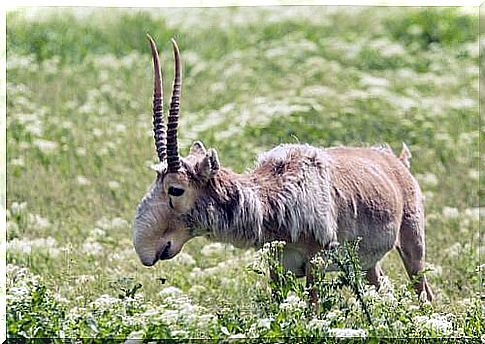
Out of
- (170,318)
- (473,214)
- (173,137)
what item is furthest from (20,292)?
(473,214)

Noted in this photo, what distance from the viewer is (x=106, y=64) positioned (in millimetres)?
12141

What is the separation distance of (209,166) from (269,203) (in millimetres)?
397

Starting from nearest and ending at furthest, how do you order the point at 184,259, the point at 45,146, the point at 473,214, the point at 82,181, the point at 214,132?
the point at 184,259
the point at 473,214
the point at 82,181
the point at 45,146
the point at 214,132

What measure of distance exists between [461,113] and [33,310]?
6778 millimetres

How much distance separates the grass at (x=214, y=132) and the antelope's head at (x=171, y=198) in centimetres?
28

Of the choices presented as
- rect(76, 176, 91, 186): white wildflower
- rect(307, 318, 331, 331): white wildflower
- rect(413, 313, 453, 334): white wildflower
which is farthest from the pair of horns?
rect(76, 176, 91, 186): white wildflower

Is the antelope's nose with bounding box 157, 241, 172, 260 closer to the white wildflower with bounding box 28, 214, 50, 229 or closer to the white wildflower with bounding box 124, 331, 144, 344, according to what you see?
the white wildflower with bounding box 124, 331, 144, 344

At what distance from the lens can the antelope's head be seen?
18.9 feet

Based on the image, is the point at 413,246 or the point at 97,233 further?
the point at 97,233

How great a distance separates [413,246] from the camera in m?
6.71

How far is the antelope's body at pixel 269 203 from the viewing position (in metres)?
5.79

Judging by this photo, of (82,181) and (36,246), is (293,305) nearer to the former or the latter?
(36,246)

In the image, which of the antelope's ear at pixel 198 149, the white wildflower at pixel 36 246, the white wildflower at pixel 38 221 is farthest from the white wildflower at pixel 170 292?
the white wildflower at pixel 38 221

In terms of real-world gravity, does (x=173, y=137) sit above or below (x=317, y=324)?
above
